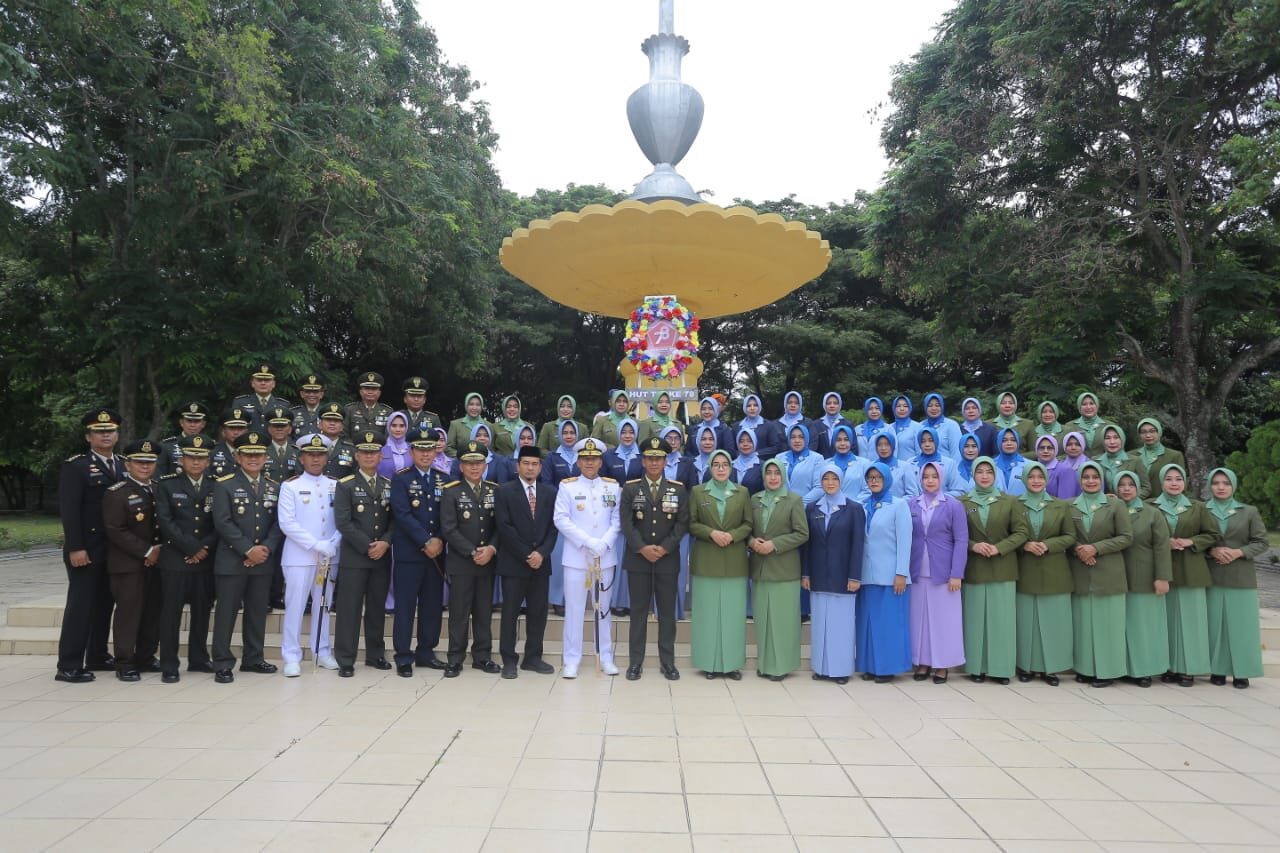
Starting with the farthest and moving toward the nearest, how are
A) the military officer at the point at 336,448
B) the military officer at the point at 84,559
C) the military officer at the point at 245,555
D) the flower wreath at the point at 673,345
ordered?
the flower wreath at the point at 673,345
the military officer at the point at 336,448
the military officer at the point at 245,555
the military officer at the point at 84,559

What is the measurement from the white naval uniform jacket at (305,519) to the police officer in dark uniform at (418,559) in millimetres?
→ 527

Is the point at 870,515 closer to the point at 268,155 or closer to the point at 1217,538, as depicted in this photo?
the point at 1217,538

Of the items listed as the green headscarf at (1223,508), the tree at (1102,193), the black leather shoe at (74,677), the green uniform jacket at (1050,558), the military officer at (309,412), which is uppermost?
→ the tree at (1102,193)

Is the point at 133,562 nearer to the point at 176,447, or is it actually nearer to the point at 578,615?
the point at 176,447

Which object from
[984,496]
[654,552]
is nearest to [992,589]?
[984,496]

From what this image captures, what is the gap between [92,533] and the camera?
6.00m

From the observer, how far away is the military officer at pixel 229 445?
6926 mm

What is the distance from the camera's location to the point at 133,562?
602 cm

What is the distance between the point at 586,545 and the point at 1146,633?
14.7 feet

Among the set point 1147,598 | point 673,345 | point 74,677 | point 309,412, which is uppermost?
point 673,345

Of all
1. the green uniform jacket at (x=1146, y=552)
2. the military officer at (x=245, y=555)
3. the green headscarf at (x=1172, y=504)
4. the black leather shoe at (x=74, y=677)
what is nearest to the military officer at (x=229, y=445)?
the military officer at (x=245, y=555)

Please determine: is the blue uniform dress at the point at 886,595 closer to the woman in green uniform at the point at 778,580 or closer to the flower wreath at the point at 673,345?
the woman in green uniform at the point at 778,580

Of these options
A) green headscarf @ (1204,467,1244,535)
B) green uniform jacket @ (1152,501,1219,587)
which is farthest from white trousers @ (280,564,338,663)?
green headscarf @ (1204,467,1244,535)

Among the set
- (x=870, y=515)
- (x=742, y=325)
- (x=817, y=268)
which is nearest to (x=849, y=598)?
(x=870, y=515)
